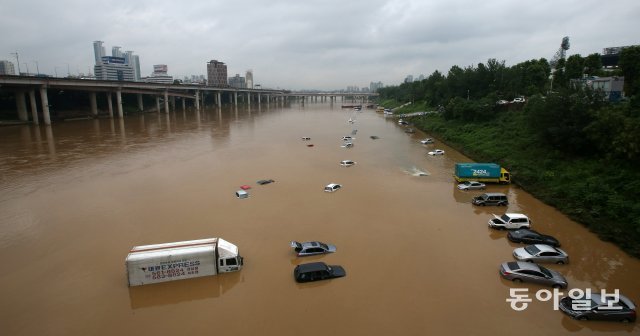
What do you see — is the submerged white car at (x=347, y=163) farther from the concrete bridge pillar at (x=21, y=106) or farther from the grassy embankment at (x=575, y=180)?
the concrete bridge pillar at (x=21, y=106)

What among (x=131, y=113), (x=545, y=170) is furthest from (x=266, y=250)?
(x=131, y=113)

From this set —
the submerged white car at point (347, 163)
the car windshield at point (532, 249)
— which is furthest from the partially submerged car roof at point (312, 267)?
the submerged white car at point (347, 163)

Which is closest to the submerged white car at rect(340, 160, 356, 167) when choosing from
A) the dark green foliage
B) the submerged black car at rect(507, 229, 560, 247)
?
the dark green foliage

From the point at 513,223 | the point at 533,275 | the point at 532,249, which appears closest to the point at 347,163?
the point at 513,223

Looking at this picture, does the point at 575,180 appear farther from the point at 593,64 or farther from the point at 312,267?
the point at 593,64

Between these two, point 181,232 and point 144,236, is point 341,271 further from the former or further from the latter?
point 144,236
